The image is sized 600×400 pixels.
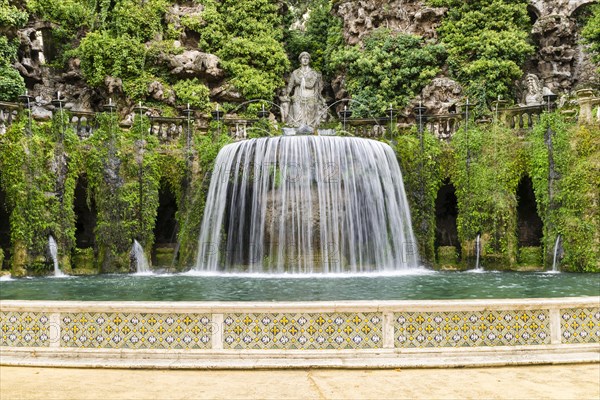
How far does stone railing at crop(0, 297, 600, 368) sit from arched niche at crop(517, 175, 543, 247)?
1646 centimetres

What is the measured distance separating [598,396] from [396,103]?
23.3m

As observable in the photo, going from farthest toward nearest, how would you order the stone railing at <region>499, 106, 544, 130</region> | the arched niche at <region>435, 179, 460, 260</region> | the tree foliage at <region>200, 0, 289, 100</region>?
1. the tree foliage at <region>200, 0, 289, 100</region>
2. the arched niche at <region>435, 179, 460, 260</region>
3. the stone railing at <region>499, 106, 544, 130</region>

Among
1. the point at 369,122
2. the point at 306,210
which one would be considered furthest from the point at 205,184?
the point at 369,122

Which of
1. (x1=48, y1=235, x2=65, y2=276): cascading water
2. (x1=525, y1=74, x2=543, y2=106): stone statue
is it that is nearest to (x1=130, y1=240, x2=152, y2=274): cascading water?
(x1=48, y1=235, x2=65, y2=276): cascading water

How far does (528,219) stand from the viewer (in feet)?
72.9

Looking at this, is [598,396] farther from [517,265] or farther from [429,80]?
[429,80]

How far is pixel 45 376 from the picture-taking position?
5832 mm

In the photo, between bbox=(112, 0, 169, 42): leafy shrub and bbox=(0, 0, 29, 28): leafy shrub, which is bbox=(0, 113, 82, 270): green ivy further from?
bbox=(112, 0, 169, 42): leafy shrub

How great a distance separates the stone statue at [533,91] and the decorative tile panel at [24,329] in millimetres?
23748

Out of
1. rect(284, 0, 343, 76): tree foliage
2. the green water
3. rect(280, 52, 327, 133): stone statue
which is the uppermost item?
rect(284, 0, 343, 76): tree foliage

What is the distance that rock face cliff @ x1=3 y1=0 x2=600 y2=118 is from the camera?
27.0 metres

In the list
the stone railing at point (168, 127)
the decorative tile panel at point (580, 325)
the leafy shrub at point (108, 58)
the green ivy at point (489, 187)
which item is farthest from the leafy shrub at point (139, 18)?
the decorative tile panel at point (580, 325)

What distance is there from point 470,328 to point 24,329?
5.08 m

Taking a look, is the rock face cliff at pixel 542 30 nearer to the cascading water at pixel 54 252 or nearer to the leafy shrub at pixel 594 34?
the leafy shrub at pixel 594 34
